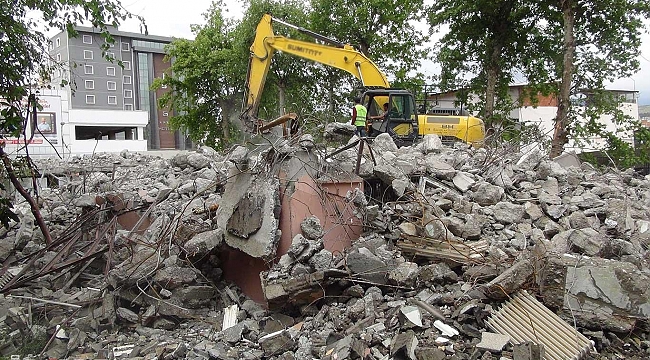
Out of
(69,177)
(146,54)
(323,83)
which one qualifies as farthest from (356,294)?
(146,54)

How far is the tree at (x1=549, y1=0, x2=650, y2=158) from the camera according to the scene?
1511cm

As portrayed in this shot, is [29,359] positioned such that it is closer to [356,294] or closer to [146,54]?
[356,294]

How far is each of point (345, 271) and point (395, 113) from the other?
7199mm

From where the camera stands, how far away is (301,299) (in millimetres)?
4172

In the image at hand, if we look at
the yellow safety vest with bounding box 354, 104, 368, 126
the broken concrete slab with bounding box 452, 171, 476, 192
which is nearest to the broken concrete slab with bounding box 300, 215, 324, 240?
the broken concrete slab with bounding box 452, 171, 476, 192

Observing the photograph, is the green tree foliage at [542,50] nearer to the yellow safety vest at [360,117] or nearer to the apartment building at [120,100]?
the yellow safety vest at [360,117]

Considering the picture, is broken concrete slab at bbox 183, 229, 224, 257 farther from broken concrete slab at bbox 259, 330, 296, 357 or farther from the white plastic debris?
the white plastic debris

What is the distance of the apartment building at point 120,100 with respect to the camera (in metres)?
33.3

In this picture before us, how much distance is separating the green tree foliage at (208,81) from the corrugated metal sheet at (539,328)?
18.2 metres

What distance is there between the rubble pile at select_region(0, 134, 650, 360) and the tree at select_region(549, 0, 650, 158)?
10.1 metres

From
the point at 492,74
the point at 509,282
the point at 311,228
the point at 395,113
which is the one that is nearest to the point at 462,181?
A: the point at 311,228

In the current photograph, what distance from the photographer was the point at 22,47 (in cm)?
508

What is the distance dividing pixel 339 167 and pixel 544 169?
307 centimetres

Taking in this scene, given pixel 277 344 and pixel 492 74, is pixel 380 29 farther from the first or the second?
pixel 277 344
